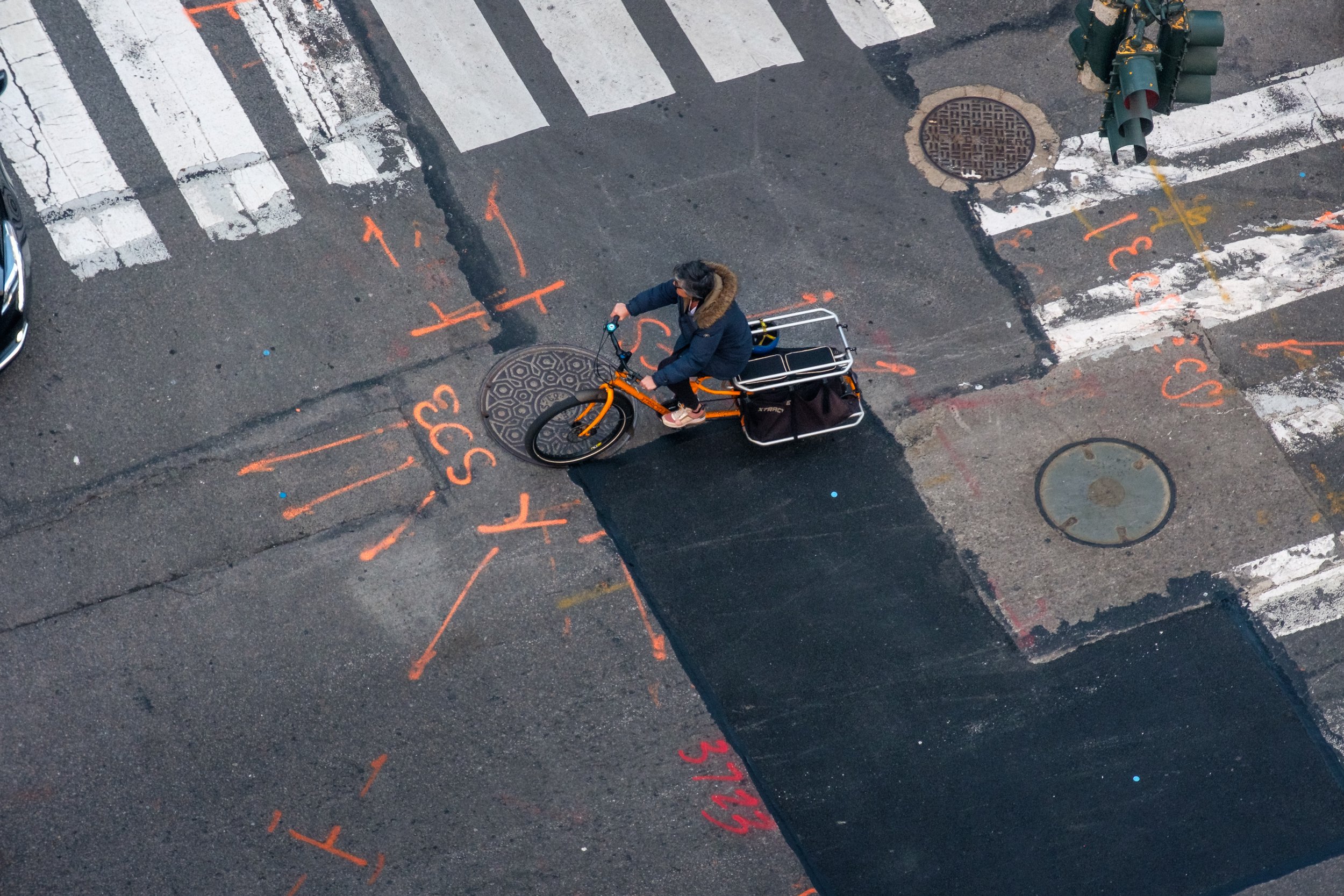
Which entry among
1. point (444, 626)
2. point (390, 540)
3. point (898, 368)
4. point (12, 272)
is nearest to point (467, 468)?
point (390, 540)

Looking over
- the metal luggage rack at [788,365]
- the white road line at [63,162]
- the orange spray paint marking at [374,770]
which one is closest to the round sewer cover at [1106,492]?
the metal luggage rack at [788,365]

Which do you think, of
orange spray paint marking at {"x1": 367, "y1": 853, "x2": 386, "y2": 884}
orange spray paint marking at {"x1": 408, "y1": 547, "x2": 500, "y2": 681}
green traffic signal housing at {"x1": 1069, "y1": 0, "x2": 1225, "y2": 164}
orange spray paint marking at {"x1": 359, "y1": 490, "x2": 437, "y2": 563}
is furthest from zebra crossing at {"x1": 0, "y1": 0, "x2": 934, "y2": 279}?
orange spray paint marking at {"x1": 367, "y1": 853, "x2": 386, "y2": 884}

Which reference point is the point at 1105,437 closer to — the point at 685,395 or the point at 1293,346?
the point at 1293,346

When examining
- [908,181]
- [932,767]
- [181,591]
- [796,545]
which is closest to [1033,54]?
[908,181]

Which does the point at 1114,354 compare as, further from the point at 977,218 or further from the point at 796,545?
the point at 796,545

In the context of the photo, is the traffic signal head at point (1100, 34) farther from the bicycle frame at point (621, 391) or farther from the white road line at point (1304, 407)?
the white road line at point (1304, 407)

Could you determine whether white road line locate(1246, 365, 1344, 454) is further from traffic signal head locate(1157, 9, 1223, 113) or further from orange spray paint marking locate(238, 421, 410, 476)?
orange spray paint marking locate(238, 421, 410, 476)
